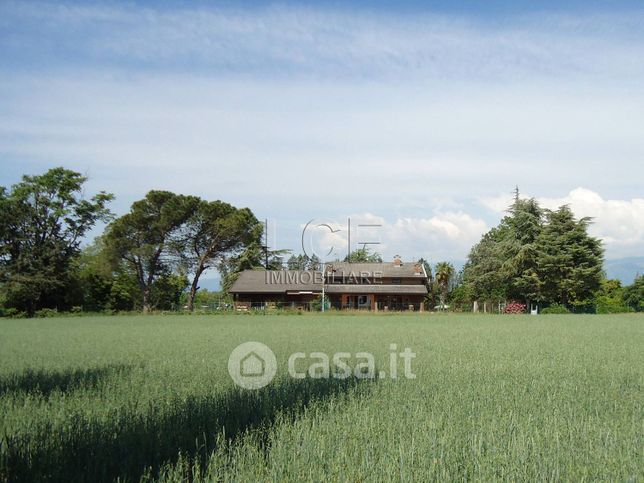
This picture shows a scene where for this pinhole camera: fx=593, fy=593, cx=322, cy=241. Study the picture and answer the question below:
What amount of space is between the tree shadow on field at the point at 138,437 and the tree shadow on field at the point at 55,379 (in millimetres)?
2469

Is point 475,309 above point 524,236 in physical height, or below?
below

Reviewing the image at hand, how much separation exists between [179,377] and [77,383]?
4.91ft

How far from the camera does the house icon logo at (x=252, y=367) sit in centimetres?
875

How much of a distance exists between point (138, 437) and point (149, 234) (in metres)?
51.3

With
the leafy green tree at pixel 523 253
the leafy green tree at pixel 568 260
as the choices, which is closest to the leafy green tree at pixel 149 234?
the leafy green tree at pixel 523 253

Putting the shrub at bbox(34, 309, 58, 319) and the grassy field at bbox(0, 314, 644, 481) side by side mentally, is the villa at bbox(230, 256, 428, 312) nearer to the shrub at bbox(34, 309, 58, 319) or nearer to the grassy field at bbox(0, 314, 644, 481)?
the shrub at bbox(34, 309, 58, 319)

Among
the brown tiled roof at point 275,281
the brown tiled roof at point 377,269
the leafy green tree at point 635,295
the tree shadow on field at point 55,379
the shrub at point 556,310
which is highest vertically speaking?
the brown tiled roof at point 377,269

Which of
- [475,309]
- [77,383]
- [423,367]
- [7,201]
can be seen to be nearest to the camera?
[77,383]

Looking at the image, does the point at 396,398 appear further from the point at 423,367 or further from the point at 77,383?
the point at 77,383

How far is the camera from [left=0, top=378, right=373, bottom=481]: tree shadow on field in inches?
177

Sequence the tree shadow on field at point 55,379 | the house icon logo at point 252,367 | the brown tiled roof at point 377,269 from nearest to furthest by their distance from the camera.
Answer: the tree shadow on field at point 55,379 < the house icon logo at point 252,367 < the brown tiled roof at point 377,269

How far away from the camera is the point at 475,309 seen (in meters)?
50.8

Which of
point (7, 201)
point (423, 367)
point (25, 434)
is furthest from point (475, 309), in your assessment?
point (25, 434)

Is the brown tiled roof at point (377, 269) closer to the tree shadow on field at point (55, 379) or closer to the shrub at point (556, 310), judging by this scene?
the shrub at point (556, 310)
